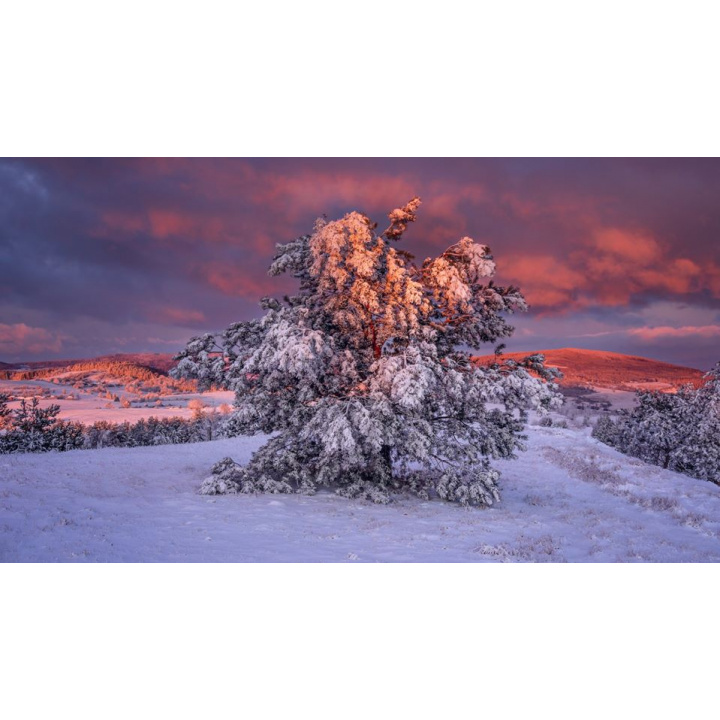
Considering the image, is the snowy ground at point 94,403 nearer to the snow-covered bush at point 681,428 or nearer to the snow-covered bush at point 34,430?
the snow-covered bush at point 34,430

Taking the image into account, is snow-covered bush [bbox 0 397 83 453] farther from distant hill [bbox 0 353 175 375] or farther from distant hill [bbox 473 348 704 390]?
distant hill [bbox 473 348 704 390]

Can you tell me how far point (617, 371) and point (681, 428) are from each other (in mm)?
7109

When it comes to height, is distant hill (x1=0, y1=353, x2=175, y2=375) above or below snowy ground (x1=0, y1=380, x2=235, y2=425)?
above

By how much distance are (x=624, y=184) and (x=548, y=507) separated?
23.0ft

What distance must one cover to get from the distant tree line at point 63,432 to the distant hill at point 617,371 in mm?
9490

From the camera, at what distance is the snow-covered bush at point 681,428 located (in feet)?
63.6

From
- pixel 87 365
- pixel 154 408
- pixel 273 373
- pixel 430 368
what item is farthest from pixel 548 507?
pixel 154 408

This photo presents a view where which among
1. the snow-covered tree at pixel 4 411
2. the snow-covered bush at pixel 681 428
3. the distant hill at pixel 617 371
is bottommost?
the snow-covered bush at pixel 681 428

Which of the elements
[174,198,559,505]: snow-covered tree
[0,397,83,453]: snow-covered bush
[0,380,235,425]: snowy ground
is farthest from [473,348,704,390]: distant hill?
[0,397,83,453]: snow-covered bush

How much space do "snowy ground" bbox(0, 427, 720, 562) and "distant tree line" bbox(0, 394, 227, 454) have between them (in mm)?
2509

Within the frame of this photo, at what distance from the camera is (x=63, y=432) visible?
1738 cm

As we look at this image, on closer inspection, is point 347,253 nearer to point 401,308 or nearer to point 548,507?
point 401,308

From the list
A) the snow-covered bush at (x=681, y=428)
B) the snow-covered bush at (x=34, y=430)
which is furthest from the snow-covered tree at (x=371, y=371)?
the snow-covered bush at (x=681, y=428)

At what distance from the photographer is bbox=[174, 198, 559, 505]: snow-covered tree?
28.6 feet
